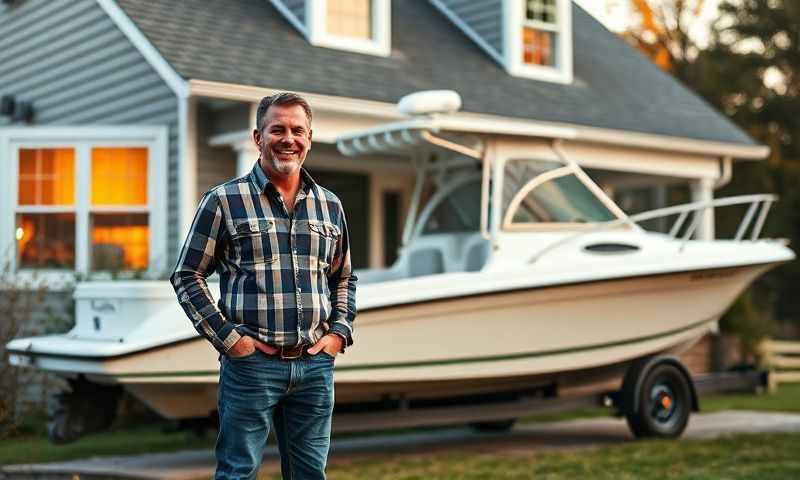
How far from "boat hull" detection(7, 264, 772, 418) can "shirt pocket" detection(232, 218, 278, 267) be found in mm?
3039

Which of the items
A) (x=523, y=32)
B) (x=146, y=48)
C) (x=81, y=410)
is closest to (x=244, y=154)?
(x=146, y=48)

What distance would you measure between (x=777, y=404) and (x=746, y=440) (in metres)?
3.44

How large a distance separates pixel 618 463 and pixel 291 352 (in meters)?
4.20

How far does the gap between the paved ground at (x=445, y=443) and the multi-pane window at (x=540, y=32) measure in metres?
5.20

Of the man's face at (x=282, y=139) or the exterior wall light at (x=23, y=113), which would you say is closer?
the man's face at (x=282, y=139)

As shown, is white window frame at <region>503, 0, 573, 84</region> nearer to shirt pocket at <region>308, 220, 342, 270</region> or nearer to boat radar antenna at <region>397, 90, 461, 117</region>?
boat radar antenna at <region>397, 90, 461, 117</region>

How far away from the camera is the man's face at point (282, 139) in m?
3.71

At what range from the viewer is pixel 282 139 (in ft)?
12.2

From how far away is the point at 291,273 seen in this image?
3.69m

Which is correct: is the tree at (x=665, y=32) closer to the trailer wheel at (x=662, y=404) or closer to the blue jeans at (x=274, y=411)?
the trailer wheel at (x=662, y=404)

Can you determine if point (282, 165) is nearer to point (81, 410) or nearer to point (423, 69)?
point (81, 410)

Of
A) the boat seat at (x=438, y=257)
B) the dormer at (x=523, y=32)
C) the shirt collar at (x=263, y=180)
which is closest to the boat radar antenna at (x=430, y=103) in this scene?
the boat seat at (x=438, y=257)

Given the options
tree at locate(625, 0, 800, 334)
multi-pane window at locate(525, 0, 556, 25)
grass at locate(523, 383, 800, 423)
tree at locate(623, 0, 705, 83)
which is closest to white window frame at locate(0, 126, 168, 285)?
grass at locate(523, 383, 800, 423)

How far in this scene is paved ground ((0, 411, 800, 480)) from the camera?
7109mm
